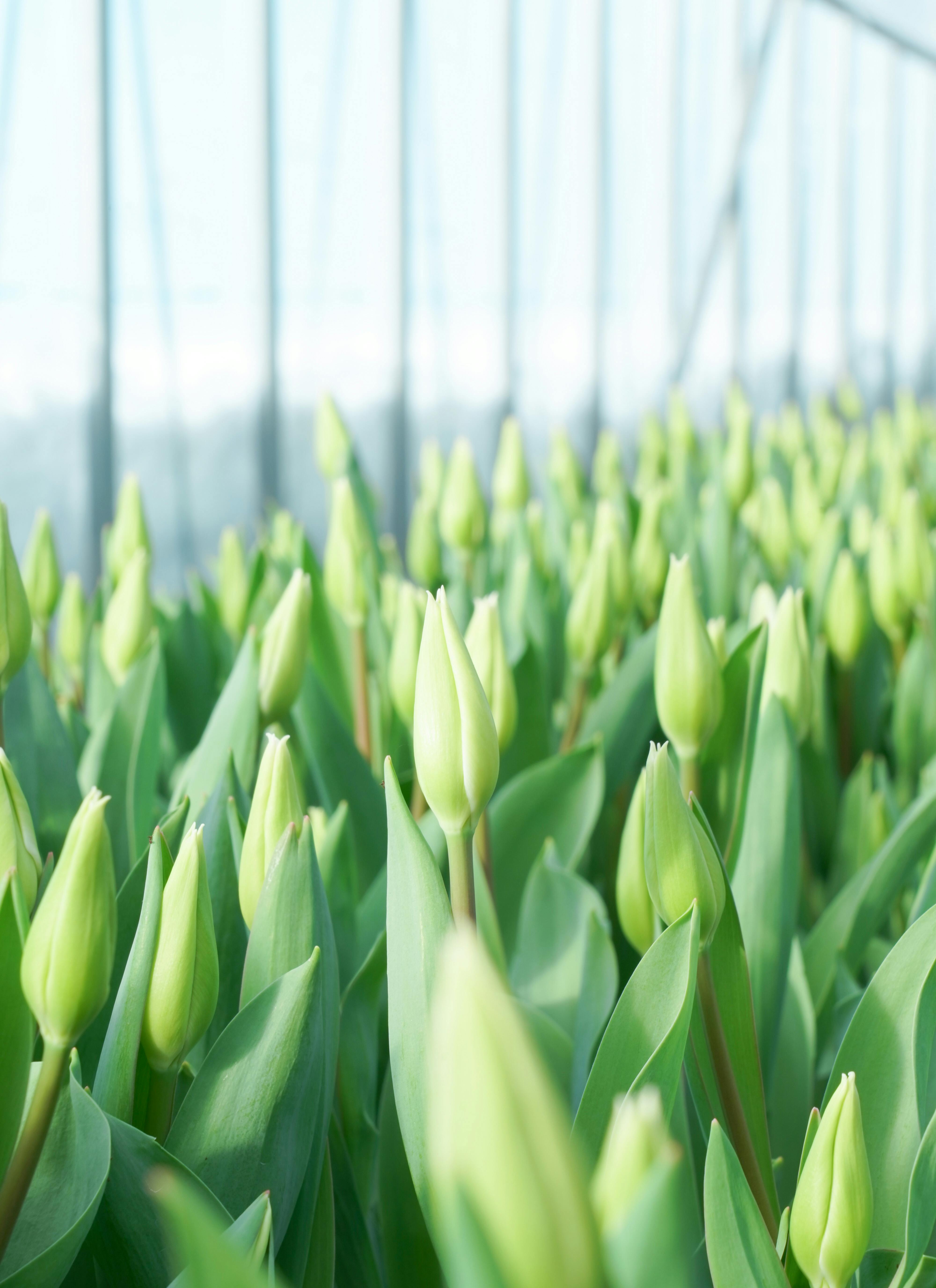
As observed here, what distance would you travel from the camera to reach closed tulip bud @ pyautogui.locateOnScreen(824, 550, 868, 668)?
70 centimetres

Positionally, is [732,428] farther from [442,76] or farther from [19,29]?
[442,76]

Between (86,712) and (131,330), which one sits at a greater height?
(131,330)

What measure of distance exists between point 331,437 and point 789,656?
50 cm

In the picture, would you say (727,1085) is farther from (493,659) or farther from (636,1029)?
(493,659)

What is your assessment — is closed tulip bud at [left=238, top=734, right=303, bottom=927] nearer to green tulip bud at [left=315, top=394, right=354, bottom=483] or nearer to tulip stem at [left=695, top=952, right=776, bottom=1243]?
tulip stem at [left=695, top=952, right=776, bottom=1243]

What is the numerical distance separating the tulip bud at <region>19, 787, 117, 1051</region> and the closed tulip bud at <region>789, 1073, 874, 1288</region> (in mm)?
152

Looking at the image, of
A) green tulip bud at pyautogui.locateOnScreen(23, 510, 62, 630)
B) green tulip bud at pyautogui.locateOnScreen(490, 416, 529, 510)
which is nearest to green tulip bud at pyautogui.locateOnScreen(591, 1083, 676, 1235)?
green tulip bud at pyautogui.locateOnScreen(23, 510, 62, 630)

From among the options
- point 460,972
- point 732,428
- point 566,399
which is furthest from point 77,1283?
point 566,399

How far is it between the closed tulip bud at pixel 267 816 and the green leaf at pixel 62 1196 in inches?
2.7

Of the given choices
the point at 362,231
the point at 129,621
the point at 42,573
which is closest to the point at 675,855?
the point at 129,621

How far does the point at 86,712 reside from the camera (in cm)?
74

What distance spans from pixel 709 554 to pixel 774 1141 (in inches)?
21.8

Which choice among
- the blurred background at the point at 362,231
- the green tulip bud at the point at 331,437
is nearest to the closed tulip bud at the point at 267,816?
the green tulip bud at the point at 331,437

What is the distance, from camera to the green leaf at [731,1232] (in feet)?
0.85
